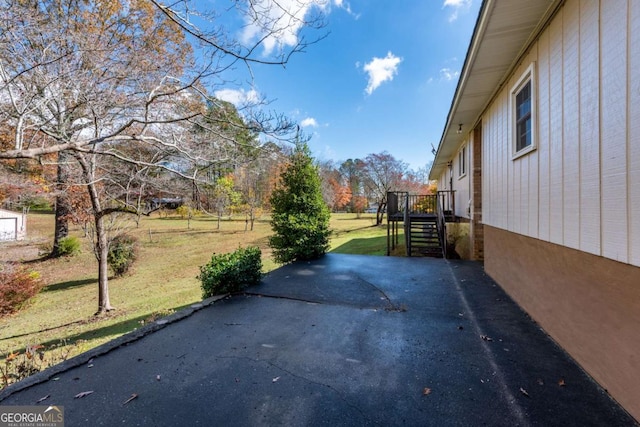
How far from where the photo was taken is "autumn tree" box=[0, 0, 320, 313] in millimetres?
3676

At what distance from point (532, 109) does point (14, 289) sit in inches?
542

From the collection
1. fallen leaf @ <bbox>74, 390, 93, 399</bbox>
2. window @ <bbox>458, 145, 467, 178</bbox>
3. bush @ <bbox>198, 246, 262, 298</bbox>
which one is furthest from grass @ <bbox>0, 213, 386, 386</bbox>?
window @ <bbox>458, 145, 467, 178</bbox>

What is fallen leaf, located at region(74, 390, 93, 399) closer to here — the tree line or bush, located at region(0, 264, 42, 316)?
the tree line

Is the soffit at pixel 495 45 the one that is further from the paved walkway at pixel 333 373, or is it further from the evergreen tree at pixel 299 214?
the evergreen tree at pixel 299 214

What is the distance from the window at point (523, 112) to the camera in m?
3.73

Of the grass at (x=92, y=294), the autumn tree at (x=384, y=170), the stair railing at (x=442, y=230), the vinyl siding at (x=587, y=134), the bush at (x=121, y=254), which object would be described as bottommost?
the grass at (x=92, y=294)

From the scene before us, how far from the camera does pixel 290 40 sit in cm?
356

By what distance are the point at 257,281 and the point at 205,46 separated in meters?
4.35

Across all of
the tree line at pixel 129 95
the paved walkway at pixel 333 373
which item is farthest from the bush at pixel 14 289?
the paved walkway at pixel 333 373

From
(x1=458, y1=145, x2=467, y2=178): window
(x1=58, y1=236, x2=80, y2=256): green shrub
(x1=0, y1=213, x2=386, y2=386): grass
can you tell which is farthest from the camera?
(x1=58, y1=236, x2=80, y2=256): green shrub

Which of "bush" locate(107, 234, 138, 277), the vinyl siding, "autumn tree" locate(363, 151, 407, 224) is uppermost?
"autumn tree" locate(363, 151, 407, 224)

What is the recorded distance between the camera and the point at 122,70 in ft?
17.3

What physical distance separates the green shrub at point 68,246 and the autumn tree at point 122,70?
9.42 meters

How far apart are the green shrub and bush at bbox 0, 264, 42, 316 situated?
5.85 metres
